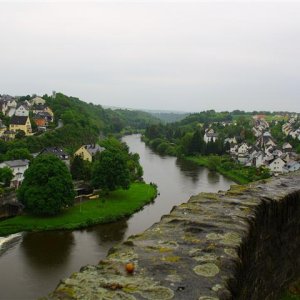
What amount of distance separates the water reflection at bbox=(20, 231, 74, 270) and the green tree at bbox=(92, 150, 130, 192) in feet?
32.3

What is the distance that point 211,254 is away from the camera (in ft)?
15.5

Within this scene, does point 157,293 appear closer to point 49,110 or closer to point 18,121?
point 18,121

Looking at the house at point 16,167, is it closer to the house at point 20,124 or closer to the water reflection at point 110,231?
the water reflection at point 110,231

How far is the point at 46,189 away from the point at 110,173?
7989 millimetres

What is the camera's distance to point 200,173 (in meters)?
59.0

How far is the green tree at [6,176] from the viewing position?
130 feet

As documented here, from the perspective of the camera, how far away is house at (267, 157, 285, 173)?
58.3m

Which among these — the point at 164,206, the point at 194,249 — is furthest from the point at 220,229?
the point at 164,206

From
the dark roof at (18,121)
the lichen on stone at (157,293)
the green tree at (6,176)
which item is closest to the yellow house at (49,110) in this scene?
the dark roof at (18,121)

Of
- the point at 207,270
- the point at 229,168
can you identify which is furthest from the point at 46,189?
the point at 229,168

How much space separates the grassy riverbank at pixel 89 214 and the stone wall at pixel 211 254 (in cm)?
2518

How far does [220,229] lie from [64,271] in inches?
745

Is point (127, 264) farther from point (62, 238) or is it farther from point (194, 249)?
point (62, 238)

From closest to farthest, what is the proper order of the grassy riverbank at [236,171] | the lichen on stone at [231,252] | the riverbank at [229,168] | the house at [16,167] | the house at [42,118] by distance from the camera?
the lichen on stone at [231,252] → the house at [16,167] → the grassy riverbank at [236,171] → the riverbank at [229,168] → the house at [42,118]
